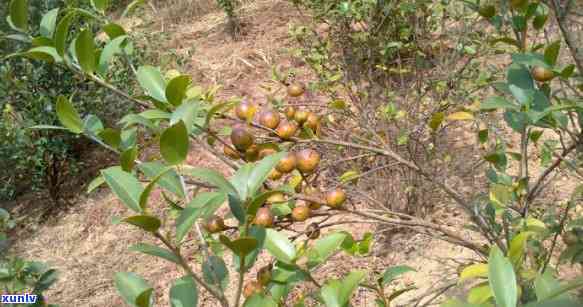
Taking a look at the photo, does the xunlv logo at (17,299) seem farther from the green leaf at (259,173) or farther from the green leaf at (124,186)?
the green leaf at (259,173)

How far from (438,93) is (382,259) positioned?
843 millimetres

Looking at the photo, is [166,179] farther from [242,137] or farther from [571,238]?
[571,238]

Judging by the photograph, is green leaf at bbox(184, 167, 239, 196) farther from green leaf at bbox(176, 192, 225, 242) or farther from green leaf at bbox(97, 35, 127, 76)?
green leaf at bbox(97, 35, 127, 76)

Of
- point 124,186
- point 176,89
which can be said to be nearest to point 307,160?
point 176,89

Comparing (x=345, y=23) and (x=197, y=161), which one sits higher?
(x=345, y=23)

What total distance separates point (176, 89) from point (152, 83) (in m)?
0.09

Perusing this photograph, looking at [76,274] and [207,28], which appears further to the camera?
[207,28]

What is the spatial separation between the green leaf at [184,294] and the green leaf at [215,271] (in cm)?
3

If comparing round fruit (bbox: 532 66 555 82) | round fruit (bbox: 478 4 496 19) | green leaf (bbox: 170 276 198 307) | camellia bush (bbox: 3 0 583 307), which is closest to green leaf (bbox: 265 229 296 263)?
camellia bush (bbox: 3 0 583 307)

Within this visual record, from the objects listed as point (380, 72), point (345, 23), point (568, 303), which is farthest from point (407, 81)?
point (568, 303)

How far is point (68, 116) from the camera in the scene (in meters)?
0.78

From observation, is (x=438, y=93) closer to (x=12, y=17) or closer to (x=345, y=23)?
(x=345, y=23)

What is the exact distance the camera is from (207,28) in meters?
5.00

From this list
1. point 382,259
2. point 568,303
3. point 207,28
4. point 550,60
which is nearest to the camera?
point 568,303
